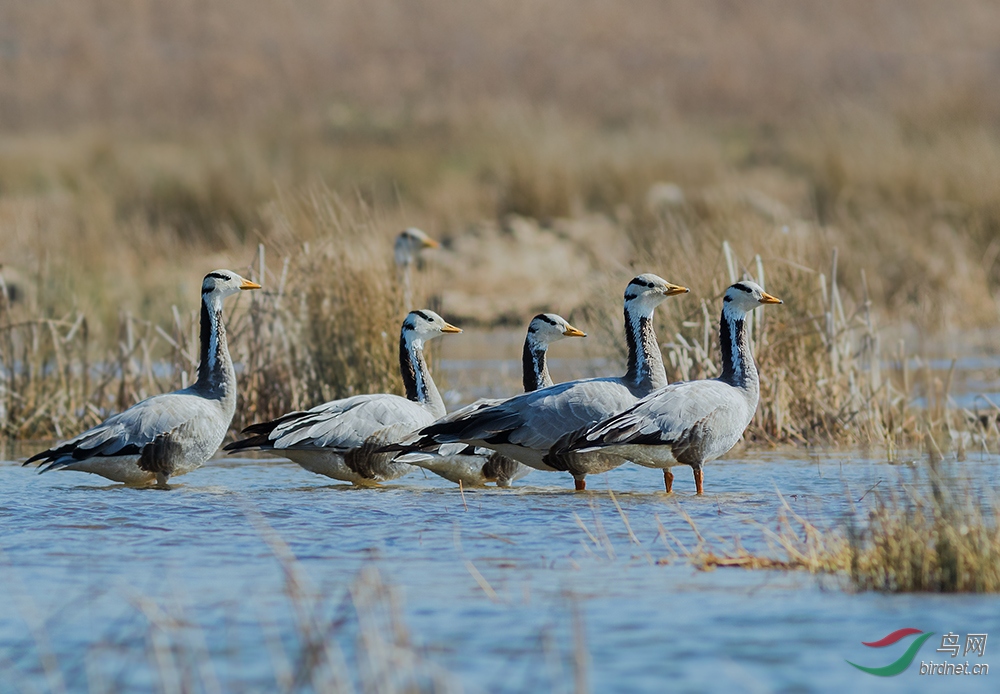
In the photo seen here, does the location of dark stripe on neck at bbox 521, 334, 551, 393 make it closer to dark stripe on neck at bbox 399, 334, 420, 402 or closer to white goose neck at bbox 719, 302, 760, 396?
dark stripe on neck at bbox 399, 334, 420, 402

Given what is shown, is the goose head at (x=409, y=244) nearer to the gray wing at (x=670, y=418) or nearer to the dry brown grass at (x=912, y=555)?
the gray wing at (x=670, y=418)

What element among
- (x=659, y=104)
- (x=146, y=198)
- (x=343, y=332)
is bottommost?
(x=343, y=332)

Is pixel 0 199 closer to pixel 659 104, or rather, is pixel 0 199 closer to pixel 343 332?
pixel 343 332


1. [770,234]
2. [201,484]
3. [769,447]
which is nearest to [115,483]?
[201,484]

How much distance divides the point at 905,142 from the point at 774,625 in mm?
23365

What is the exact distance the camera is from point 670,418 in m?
9.09

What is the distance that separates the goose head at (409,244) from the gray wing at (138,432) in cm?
467

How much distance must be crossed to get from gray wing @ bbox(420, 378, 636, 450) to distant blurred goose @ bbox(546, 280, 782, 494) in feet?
0.46

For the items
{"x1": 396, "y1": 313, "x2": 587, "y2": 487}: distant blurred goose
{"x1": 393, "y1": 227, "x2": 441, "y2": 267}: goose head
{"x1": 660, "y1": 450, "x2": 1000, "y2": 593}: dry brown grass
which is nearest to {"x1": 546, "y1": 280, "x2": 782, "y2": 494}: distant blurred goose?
{"x1": 396, "y1": 313, "x2": 587, "y2": 487}: distant blurred goose

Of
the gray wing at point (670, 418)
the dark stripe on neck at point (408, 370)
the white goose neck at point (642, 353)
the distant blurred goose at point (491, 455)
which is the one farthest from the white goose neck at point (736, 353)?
the dark stripe on neck at point (408, 370)

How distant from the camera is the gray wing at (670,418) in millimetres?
9016

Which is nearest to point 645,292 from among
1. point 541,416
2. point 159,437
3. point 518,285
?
point 541,416

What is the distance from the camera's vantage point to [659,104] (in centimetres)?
4016

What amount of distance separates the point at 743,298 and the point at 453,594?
161 inches
